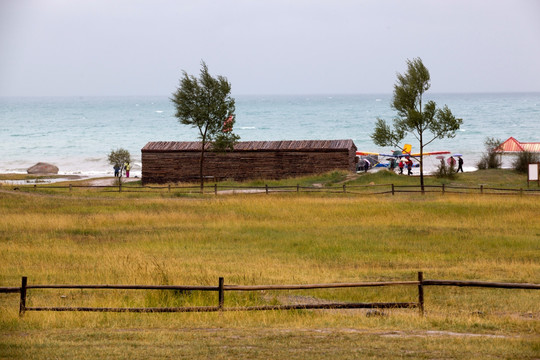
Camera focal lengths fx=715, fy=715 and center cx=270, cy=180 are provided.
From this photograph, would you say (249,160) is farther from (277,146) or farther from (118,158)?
(118,158)

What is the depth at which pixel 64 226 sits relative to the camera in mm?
28906

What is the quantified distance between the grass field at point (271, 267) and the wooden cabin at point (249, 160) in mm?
12518

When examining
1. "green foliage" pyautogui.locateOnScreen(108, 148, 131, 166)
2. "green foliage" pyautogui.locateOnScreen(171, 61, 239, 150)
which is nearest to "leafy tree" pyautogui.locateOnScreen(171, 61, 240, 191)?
"green foliage" pyautogui.locateOnScreen(171, 61, 239, 150)

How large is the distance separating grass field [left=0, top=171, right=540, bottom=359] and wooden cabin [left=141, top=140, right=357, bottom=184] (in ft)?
41.1

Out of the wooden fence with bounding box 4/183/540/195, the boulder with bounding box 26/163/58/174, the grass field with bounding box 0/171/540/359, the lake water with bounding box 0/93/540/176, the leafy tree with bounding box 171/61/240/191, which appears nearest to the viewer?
the grass field with bounding box 0/171/540/359

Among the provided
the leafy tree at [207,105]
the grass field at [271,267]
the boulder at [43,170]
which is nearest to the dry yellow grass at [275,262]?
the grass field at [271,267]

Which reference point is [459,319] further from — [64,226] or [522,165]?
[522,165]

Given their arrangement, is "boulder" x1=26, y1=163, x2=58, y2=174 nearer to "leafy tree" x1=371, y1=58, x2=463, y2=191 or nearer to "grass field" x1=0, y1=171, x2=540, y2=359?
"grass field" x1=0, y1=171, x2=540, y2=359

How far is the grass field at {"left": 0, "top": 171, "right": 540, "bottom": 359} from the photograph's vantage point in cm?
1234

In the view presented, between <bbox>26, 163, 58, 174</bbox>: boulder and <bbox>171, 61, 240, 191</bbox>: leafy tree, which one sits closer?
<bbox>171, 61, 240, 191</bbox>: leafy tree

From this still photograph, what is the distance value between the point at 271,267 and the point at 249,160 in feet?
106

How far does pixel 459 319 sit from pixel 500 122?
155981mm

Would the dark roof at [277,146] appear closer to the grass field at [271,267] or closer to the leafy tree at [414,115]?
the leafy tree at [414,115]

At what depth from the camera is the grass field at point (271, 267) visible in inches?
486
